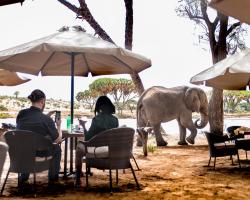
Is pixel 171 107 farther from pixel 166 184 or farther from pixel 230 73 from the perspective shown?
pixel 166 184

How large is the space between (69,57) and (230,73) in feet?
9.57

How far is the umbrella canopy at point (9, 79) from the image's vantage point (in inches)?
344

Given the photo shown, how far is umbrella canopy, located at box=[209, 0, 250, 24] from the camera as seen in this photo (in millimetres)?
3111

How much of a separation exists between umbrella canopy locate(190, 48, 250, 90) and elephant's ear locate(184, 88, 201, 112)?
154 inches

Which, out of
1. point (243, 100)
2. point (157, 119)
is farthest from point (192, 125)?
point (243, 100)

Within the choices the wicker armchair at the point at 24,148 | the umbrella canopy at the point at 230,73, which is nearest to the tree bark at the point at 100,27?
the umbrella canopy at the point at 230,73

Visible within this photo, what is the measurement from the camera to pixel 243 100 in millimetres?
46000

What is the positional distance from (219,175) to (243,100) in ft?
134

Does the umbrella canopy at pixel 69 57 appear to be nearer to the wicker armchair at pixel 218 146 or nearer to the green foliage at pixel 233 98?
the wicker armchair at pixel 218 146

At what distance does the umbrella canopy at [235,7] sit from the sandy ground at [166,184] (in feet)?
8.44

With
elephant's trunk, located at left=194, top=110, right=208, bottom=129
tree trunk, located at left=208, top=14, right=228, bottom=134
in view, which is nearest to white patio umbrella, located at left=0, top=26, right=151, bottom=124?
elephant's trunk, located at left=194, top=110, right=208, bottom=129

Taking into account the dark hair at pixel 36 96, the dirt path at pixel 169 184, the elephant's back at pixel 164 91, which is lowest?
the dirt path at pixel 169 184

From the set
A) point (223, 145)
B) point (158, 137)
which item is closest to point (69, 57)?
point (223, 145)

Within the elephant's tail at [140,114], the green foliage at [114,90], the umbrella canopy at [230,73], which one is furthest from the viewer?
the green foliage at [114,90]
